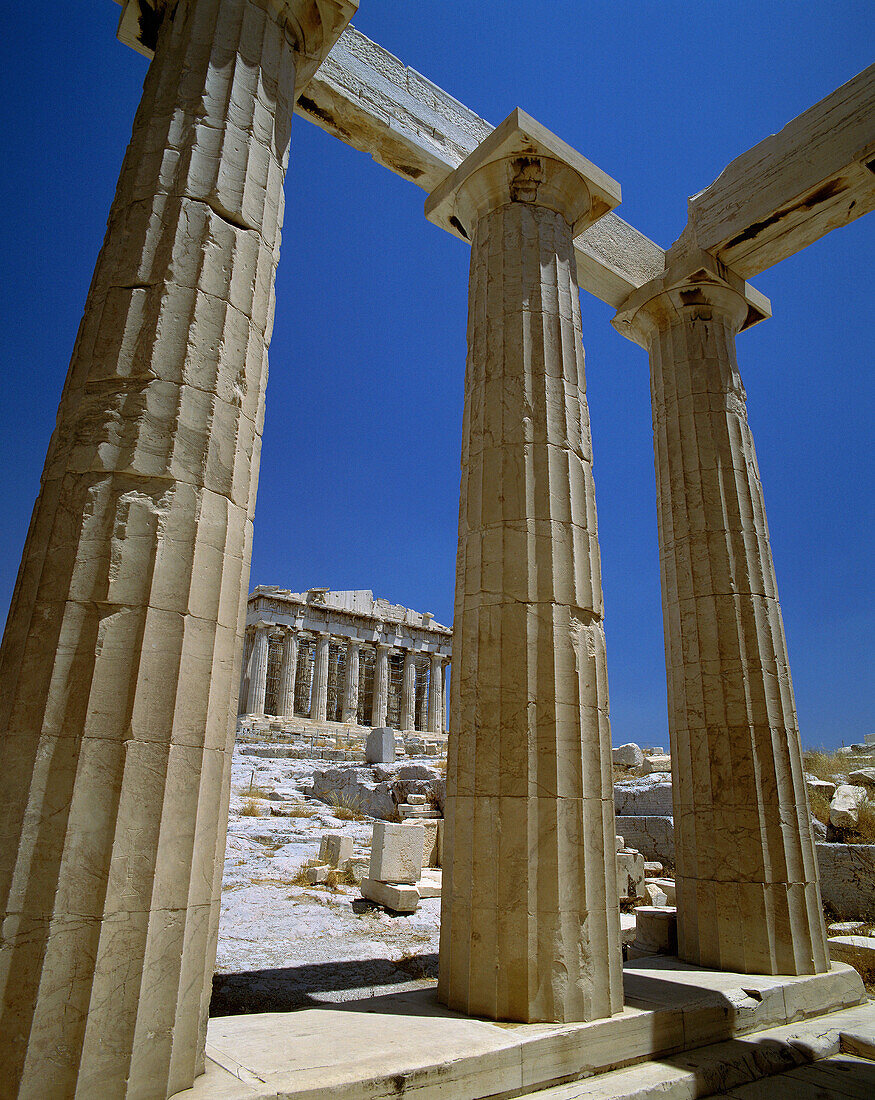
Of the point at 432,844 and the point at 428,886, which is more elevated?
the point at 432,844

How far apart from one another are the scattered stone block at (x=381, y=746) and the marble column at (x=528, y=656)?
64.4 feet

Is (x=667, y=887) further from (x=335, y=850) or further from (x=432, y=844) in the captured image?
(x=335, y=850)

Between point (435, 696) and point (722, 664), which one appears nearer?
point (722, 664)

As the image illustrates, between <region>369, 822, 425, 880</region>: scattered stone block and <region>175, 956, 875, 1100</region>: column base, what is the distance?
4.07 m

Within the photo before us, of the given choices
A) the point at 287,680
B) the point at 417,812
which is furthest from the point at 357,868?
the point at 287,680

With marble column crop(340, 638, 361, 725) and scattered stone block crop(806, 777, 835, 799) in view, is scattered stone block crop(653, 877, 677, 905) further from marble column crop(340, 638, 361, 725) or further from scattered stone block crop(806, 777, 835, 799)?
marble column crop(340, 638, 361, 725)

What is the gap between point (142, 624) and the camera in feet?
11.8

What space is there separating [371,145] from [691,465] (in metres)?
5.44

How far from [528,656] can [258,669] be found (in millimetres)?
37365

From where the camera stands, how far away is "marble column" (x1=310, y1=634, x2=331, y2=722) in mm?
42625

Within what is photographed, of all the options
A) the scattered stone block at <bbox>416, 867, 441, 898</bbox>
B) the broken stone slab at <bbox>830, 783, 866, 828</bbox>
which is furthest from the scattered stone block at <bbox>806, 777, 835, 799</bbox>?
the scattered stone block at <bbox>416, 867, 441, 898</bbox>

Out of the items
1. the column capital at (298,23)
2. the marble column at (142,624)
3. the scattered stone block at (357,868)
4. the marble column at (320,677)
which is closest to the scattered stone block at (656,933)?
the scattered stone block at (357,868)

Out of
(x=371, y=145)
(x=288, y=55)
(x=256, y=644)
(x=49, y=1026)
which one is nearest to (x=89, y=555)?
(x=49, y=1026)

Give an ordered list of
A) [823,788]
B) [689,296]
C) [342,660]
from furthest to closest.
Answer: [342,660] < [823,788] < [689,296]
